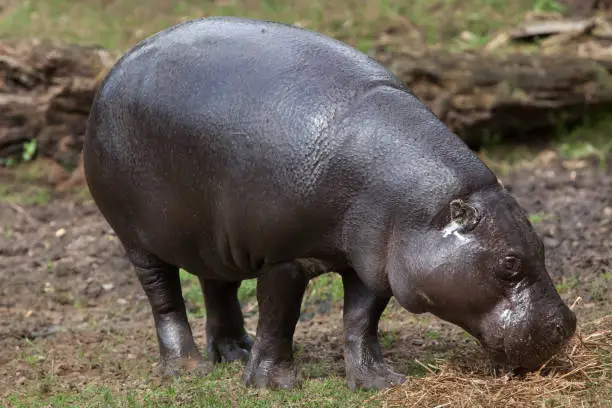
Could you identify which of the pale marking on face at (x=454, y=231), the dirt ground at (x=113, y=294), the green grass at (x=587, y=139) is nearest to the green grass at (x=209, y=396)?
the dirt ground at (x=113, y=294)

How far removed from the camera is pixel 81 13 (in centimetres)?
1284

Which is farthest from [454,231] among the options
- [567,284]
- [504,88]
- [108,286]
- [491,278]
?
[504,88]

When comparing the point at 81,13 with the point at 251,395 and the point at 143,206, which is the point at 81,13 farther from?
the point at 251,395

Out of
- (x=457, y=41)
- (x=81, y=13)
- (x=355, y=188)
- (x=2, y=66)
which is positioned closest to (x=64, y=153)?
(x=2, y=66)

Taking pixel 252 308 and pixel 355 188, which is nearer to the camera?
pixel 355 188

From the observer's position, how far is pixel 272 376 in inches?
208

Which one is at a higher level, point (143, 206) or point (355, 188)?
point (355, 188)

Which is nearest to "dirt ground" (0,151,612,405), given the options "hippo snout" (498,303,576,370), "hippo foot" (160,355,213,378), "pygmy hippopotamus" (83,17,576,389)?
"hippo foot" (160,355,213,378)

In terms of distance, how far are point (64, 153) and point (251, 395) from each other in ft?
18.9

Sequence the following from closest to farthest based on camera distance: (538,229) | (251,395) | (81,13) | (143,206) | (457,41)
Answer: (251,395)
(143,206)
(538,229)
(457,41)
(81,13)

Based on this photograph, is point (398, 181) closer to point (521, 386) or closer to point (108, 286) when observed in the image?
point (521, 386)

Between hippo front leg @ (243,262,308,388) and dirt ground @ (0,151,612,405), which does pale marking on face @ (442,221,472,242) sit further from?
dirt ground @ (0,151,612,405)

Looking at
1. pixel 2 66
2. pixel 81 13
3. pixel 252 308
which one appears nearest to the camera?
pixel 252 308

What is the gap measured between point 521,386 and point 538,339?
0.26 meters
